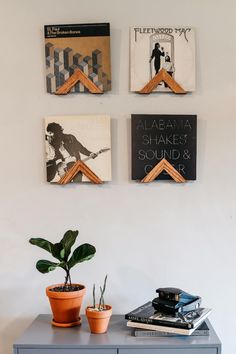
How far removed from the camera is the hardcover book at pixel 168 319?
161 centimetres

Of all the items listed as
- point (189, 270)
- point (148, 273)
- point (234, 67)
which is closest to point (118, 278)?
point (148, 273)

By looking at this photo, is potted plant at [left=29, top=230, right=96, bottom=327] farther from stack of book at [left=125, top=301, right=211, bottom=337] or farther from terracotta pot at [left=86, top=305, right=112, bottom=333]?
stack of book at [left=125, top=301, right=211, bottom=337]

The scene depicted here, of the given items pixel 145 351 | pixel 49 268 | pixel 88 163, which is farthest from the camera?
pixel 88 163

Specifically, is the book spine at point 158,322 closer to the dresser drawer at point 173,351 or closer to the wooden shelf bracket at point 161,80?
the dresser drawer at point 173,351

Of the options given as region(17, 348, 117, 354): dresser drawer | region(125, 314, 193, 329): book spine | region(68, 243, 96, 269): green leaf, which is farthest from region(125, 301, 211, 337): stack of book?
region(68, 243, 96, 269): green leaf

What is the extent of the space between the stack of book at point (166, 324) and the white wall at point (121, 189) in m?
0.29

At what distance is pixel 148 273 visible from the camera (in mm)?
1969

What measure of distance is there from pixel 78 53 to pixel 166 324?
4.00ft

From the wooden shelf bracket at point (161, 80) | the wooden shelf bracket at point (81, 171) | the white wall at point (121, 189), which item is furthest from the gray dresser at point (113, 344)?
the wooden shelf bracket at point (161, 80)

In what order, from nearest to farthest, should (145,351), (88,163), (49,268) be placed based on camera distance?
(145,351) < (49,268) < (88,163)

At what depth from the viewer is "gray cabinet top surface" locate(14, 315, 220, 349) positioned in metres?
1.56

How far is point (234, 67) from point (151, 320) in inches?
46.0

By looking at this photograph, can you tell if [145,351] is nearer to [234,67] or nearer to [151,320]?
→ [151,320]

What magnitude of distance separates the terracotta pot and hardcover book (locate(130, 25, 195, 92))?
98 centimetres
